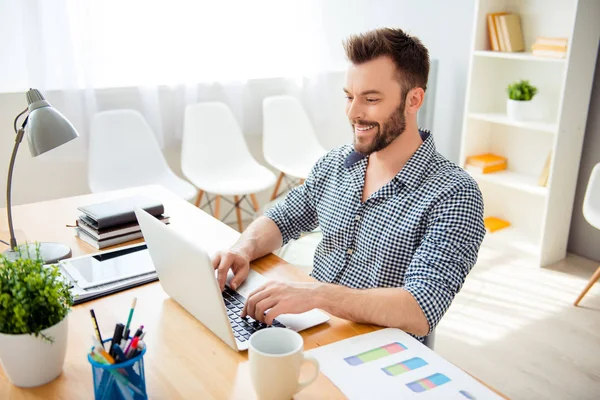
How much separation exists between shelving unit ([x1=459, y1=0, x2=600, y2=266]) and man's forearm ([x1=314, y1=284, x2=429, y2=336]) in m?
2.32

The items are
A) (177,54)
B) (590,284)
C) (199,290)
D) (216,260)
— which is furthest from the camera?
(177,54)

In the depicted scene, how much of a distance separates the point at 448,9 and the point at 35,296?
3790mm

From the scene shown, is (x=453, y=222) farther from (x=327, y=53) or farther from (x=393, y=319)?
(x=327, y=53)

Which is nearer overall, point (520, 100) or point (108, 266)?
point (108, 266)

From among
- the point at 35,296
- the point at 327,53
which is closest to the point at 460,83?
the point at 327,53

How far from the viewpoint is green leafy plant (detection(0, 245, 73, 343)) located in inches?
38.0

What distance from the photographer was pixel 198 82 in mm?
3525

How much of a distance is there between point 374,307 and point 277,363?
36 centimetres

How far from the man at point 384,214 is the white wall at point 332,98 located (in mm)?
1973

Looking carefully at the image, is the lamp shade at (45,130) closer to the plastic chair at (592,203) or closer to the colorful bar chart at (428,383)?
the colorful bar chart at (428,383)

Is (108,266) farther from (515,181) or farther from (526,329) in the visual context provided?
(515,181)

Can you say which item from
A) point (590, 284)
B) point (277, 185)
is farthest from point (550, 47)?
point (277, 185)

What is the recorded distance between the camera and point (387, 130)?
1.55 meters

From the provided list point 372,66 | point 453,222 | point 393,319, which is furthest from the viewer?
point 372,66
